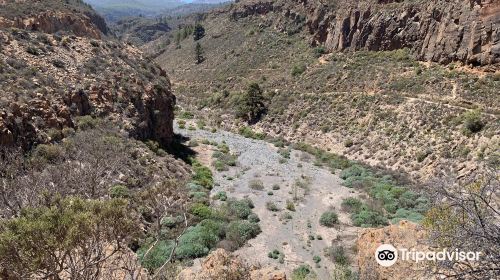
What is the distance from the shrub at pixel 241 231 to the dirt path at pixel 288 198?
1.11 feet

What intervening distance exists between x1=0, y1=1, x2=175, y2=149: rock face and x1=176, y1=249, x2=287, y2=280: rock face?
13273mm

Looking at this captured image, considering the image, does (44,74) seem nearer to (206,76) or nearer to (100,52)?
(100,52)

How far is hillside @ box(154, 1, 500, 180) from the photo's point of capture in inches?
1158

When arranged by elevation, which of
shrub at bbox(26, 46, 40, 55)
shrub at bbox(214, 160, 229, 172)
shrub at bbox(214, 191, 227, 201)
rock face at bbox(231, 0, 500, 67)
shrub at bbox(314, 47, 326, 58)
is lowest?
shrub at bbox(214, 160, 229, 172)

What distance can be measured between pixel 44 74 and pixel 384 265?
77.9ft

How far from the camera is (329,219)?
21078 mm

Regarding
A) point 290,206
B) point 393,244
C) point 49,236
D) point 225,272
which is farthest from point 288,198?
point 49,236

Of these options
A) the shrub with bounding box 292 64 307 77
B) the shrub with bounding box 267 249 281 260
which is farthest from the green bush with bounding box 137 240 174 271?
the shrub with bounding box 292 64 307 77

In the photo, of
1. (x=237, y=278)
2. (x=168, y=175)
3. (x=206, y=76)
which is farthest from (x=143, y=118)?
(x=206, y=76)

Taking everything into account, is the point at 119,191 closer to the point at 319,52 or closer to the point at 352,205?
the point at 352,205

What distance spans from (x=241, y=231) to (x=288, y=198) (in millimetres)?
6517

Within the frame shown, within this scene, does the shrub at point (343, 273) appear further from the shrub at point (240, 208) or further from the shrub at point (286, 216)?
the shrub at point (240, 208)

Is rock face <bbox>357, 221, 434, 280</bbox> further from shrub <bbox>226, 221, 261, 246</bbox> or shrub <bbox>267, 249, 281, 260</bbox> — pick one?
shrub <bbox>226, 221, 261, 246</bbox>

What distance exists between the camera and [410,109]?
34.3m
